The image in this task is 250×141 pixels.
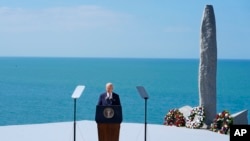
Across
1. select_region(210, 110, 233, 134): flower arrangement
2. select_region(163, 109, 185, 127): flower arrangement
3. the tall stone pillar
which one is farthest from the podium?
select_region(163, 109, 185, 127): flower arrangement

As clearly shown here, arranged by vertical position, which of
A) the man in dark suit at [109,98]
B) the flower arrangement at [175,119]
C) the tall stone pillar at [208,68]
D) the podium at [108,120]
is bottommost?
the podium at [108,120]

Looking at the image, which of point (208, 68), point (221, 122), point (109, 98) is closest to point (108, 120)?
point (109, 98)

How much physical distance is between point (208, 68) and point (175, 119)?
5.10 feet

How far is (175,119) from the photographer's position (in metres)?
13.2

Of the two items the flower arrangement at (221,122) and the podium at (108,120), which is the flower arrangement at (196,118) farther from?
the podium at (108,120)

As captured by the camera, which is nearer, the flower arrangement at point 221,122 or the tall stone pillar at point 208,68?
the flower arrangement at point 221,122

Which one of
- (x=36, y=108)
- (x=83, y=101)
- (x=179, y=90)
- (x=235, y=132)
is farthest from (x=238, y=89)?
(x=235, y=132)

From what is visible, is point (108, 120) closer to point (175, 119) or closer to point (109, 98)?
point (109, 98)

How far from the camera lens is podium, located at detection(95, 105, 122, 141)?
8.17 meters

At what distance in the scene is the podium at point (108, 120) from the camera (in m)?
8.17

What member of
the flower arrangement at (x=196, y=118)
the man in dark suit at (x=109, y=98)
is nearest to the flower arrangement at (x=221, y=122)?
the flower arrangement at (x=196, y=118)

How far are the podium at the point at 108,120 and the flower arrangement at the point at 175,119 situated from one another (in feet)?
15.9

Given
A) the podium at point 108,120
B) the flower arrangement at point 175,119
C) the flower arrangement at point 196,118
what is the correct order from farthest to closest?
the flower arrangement at point 175,119, the flower arrangement at point 196,118, the podium at point 108,120

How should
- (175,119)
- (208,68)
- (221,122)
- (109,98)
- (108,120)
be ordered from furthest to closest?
(175,119), (208,68), (221,122), (109,98), (108,120)
